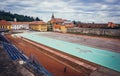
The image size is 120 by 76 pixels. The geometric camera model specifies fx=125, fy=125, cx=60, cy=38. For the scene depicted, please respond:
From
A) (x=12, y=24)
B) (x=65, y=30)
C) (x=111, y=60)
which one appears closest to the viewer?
(x=111, y=60)

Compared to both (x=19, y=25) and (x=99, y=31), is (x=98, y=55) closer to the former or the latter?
(x=99, y=31)

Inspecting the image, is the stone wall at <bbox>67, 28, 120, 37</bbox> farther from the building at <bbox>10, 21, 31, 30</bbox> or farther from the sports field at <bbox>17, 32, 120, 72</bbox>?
the building at <bbox>10, 21, 31, 30</bbox>

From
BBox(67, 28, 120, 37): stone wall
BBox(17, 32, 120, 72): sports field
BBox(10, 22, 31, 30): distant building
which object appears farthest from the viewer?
BBox(10, 22, 31, 30): distant building

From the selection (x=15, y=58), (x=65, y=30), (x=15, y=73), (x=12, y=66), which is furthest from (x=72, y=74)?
(x=65, y=30)

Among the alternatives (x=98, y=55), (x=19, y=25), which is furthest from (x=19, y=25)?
(x=98, y=55)

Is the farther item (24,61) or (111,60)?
(111,60)

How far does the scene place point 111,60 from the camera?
1595 cm

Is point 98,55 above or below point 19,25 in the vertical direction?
below

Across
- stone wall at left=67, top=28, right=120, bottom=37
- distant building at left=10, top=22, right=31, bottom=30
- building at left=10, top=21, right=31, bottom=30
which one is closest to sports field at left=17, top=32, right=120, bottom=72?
stone wall at left=67, top=28, right=120, bottom=37

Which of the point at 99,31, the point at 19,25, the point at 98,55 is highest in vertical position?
the point at 19,25

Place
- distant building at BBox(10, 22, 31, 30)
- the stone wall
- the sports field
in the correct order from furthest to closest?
distant building at BBox(10, 22, 31, 30)
the stone wall
the sports field

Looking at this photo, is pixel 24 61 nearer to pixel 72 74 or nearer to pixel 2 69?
pixel 2 69

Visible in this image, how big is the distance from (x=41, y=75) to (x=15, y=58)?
513cm

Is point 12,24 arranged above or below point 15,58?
above
